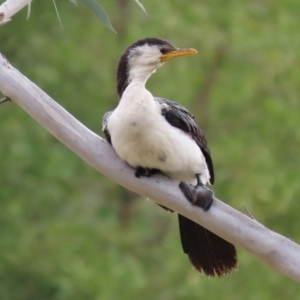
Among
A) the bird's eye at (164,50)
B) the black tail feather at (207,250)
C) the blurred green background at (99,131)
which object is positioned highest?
the bird's eye at (164,50)

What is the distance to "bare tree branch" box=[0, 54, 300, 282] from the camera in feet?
9.60

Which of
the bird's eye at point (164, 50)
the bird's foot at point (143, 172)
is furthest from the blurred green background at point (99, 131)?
the bird's foot at point (143, 172)

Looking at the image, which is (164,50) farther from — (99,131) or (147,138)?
(99,131)

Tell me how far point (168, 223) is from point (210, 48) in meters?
1.73

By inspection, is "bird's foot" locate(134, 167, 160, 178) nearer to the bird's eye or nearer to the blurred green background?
the bird's eye

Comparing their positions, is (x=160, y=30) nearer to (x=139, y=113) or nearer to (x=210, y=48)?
(x=210, y=48)

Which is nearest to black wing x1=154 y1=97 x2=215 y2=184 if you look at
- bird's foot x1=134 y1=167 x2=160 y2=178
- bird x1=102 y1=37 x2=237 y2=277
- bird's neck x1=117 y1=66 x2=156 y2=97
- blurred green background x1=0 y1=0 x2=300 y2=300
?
bird x1=102 y1=37 x2=237 y2=277

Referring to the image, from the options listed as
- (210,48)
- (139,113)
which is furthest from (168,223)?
(139,113)

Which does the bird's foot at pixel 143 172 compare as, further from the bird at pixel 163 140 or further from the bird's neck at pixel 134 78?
the bird's neck at pixel 134 78

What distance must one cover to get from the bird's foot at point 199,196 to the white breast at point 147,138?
8.6 inches

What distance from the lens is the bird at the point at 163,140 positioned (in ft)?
A: 10.5

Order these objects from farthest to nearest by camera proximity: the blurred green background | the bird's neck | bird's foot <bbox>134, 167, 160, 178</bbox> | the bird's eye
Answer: the blurred green background → the bird's eye → the bird's neck → bird's foot <bbox>134, 167, 160, 178</bbox>

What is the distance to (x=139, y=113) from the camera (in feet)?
10.5

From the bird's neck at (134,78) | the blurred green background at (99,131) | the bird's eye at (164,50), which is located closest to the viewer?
the bird's neck at (134,78)
